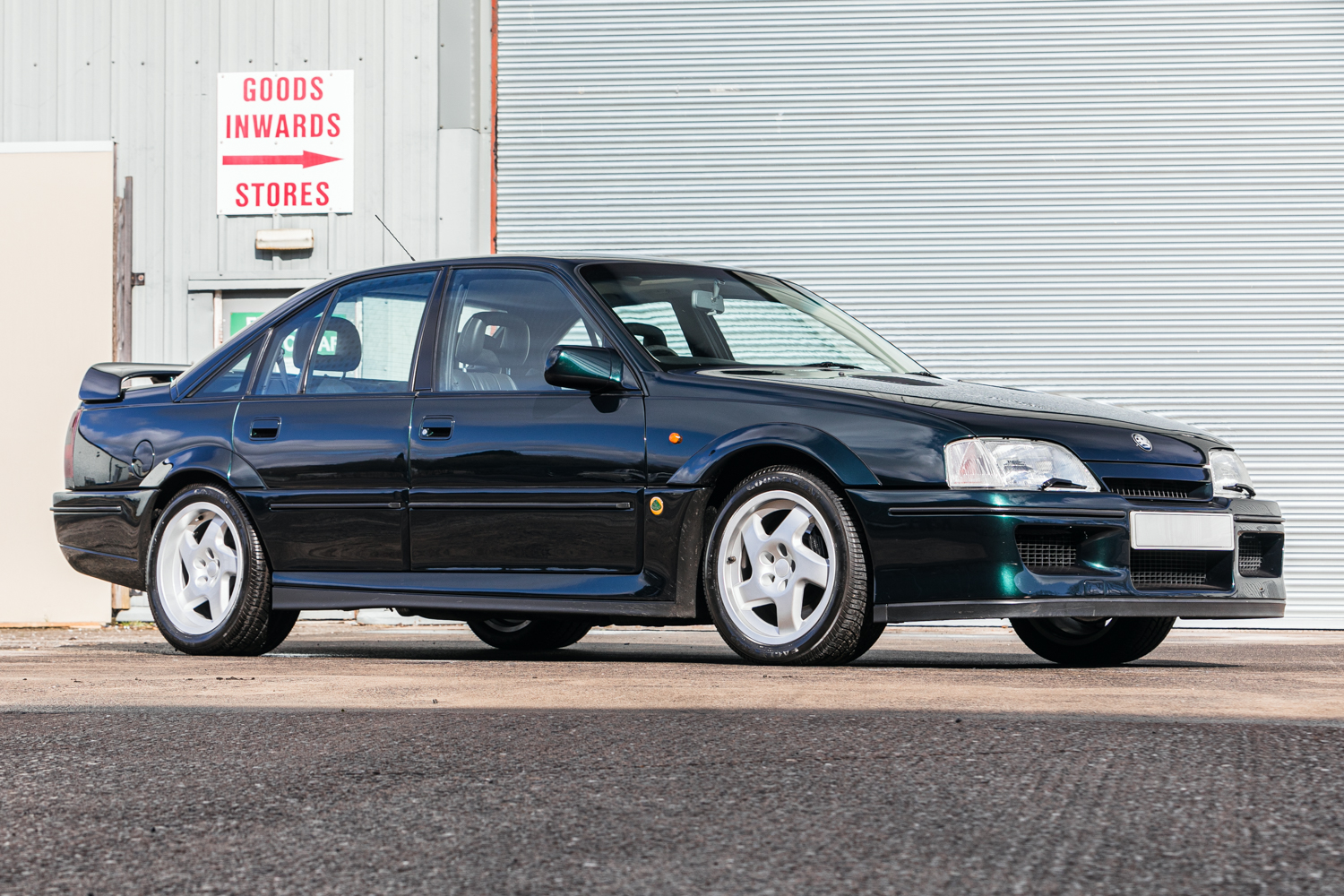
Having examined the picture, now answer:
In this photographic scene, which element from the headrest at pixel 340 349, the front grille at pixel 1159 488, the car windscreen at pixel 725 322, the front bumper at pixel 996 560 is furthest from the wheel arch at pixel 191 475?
the front grille at pixel 1159 488

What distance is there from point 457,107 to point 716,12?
205 cm

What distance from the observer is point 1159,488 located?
216 inches

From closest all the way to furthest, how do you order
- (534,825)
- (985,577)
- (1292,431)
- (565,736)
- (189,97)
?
(534,825)
(565,736)
(985,577)
(1292,431)
(189,97)

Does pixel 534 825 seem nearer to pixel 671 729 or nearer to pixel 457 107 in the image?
pixel 671 729

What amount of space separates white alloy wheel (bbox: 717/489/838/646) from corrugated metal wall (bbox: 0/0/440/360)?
294 inches

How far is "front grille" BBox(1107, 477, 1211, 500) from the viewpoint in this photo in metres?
5.38

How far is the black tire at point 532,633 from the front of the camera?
748cm

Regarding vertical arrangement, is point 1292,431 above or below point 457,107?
below

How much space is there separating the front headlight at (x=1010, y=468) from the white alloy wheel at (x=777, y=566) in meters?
0.46

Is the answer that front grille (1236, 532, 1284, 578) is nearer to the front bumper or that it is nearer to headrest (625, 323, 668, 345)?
the front bumper

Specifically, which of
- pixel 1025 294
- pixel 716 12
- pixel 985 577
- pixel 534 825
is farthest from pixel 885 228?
pixel 534 825

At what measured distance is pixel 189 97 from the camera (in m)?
12.8

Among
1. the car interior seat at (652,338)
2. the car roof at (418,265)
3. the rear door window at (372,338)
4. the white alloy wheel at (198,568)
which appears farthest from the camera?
the white alloy wheel at (198,568)

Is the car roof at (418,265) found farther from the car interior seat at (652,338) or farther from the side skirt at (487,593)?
the side skirt at (487,593)
